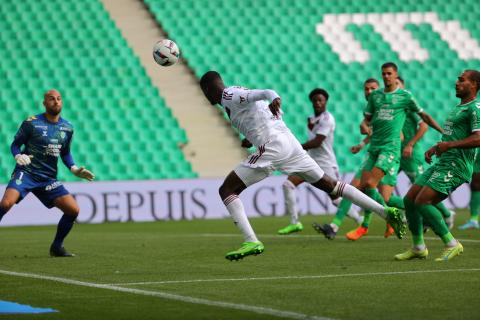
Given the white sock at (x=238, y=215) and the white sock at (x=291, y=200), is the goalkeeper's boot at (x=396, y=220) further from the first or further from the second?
the white sock at (x=291, y=200)

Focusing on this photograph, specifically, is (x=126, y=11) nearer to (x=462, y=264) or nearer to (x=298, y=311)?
(x=462, y=264)

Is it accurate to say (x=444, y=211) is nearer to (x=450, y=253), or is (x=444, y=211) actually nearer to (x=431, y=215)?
(x=450, y=253)

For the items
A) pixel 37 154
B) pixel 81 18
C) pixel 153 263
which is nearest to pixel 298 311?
pixel 153 263

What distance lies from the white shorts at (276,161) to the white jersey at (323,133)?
4.73 metres

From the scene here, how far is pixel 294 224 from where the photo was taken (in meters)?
15.5

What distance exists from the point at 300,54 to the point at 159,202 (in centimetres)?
693

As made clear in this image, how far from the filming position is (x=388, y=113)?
12703 millimetres

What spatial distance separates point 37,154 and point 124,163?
1064cm

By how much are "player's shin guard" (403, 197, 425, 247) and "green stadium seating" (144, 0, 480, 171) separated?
1389 centimetres

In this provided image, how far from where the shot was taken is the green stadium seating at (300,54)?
2500 cm

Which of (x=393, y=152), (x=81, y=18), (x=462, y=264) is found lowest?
(x=462, y=264)

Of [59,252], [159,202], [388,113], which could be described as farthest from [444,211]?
[159,202]

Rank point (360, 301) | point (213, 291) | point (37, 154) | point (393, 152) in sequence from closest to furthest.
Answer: point (360, 301), point (213, 291), point (37, 154), point (393, 152)

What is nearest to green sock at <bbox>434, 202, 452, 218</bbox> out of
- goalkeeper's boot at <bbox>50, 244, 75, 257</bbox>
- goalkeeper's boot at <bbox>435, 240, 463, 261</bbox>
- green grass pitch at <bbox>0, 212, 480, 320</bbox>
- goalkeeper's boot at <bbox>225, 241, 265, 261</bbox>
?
green grass pitch at <bbox>0, 212, 480, 320</bbox>
